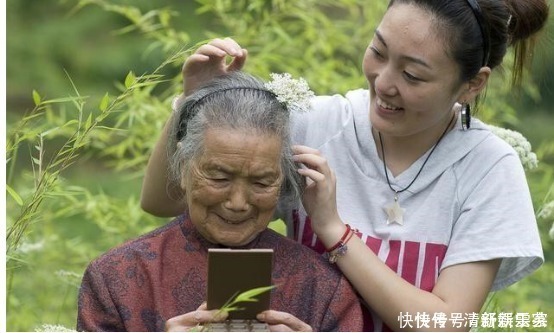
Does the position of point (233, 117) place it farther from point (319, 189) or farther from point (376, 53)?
point (376, 53)

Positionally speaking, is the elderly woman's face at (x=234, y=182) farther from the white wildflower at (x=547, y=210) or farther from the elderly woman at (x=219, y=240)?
the white wildflower at (x=547, y=210)

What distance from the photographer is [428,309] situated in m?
3.30

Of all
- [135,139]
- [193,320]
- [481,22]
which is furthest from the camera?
[135,139]

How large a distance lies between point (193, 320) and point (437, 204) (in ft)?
2.74

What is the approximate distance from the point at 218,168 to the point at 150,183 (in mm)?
479

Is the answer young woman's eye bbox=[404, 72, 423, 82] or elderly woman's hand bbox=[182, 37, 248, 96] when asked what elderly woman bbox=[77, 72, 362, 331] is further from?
young woman's eye bbox=[404, 72, 423, 82]

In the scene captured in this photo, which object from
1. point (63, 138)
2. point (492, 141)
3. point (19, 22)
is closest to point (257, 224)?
point (492, 141)

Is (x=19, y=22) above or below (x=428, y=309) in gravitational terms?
below

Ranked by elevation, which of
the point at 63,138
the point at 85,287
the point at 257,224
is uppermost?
the point at 257,224

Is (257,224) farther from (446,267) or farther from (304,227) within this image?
(446,267)

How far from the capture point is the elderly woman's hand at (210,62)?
10.9 feet

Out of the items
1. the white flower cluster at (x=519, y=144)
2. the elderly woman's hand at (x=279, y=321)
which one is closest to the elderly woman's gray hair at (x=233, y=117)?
the elderly woman's hand at (x=279, y=321)

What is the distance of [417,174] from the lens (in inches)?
139

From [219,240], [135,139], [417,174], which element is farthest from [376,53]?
[135,139]
